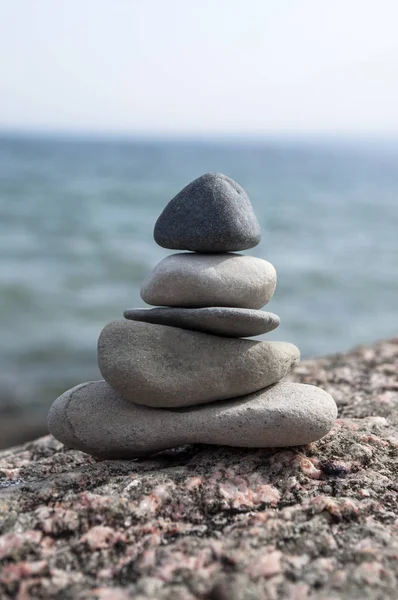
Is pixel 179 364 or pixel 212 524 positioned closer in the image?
pixel 212 524

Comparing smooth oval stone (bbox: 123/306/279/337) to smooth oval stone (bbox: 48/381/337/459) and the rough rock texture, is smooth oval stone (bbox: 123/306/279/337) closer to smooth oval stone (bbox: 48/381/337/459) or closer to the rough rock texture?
smooth oval stone (bbox: 48/381/337/459)

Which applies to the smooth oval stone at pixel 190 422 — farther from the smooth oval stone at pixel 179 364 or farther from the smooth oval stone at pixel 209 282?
the smooth oval stone at pixel 209 282

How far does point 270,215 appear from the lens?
26.2 metres

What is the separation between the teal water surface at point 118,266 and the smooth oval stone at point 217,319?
4.92 metres

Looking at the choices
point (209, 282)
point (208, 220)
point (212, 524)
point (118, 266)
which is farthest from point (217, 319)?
point (118, 266)

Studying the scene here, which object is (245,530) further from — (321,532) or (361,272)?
(361,272)

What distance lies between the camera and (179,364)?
115 inches

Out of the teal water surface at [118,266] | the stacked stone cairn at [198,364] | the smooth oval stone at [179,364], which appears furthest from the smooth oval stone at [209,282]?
the teal water surface at [118,266]

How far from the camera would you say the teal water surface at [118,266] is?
9.80 metres

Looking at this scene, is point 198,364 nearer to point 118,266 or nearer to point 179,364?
point 179,364

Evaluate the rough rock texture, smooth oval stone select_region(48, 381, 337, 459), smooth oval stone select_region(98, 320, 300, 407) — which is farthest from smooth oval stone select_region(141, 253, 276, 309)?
the rough rock texture

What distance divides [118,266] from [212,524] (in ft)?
42.2

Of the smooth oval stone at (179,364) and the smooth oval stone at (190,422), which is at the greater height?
the smooth oval stone at (179,364)

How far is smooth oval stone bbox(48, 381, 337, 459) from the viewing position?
111 inches
